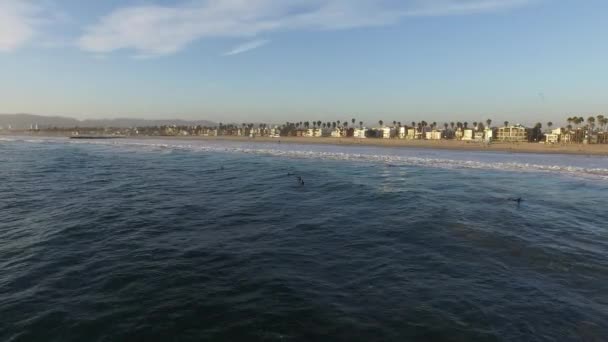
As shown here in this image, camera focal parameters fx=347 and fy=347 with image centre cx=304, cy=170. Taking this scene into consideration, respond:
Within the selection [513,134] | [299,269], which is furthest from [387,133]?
[299,269]

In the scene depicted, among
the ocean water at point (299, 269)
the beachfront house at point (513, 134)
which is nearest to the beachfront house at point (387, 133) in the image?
the beachfront house at point (513, 134)

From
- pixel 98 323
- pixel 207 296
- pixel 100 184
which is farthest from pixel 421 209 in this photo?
pixel 100 184

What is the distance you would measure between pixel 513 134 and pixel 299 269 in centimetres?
16082

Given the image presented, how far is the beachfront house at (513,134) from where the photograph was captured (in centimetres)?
13900

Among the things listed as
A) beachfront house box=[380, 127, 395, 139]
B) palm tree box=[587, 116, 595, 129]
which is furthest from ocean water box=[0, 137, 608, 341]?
beachfront house box=[380, 127, 395, 139]

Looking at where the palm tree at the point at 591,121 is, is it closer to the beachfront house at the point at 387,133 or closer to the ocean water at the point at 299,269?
the beachfront house at the point at 387,133

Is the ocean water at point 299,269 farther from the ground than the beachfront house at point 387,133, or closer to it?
closer to it

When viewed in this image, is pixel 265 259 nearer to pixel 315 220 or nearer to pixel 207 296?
pixel 207 296

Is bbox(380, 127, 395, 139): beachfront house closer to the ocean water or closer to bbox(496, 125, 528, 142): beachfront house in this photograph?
bbox(496, 125, 528, 142): beachfront house

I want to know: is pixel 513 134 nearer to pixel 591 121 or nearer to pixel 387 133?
pixel 591 121

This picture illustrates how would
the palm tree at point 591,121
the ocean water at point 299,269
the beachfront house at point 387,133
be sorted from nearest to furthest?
the ocean water at point 299,269 → the palm tree at point 591,121 → the beachfront house at point 387,133

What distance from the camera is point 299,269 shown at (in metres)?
11.7

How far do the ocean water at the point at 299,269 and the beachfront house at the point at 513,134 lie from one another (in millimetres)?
133993

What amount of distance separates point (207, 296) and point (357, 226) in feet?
31.4
